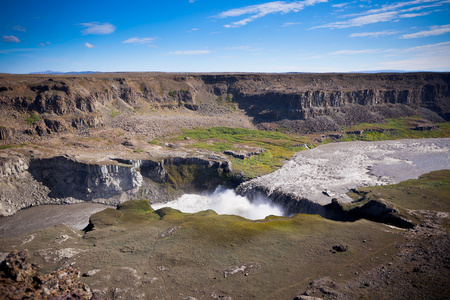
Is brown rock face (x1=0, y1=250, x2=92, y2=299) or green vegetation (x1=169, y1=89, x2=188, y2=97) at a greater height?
green vegetation (x1=169, y1=89, x2=188, y2=97)

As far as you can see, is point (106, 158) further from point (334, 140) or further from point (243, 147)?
point (334, 140)

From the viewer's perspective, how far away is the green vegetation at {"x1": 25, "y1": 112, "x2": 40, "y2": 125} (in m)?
78.6

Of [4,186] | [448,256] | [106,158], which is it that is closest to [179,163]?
[106,158]

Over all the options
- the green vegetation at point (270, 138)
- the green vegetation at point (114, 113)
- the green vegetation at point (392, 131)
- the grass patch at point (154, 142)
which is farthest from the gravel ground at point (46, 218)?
the green vegetation at point (392, 131)

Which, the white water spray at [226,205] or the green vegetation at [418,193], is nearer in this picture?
the green vegetation at [418,193]

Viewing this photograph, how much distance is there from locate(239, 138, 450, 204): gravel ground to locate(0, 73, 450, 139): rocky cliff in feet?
94.1

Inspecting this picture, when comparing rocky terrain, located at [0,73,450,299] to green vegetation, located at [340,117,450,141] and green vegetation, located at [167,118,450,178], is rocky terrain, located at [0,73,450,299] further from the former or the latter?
green vegetation, located at [340,117,450,141]

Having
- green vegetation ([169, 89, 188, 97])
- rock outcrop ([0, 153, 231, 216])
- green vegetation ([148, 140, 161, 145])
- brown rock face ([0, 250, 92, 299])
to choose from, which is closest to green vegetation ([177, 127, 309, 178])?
green vegetation ([148, 140, 161, 145])

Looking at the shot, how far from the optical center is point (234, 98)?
5797 inches

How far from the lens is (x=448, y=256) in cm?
2875

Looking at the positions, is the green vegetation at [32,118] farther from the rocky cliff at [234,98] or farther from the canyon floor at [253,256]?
the canyon floor at [253,256]

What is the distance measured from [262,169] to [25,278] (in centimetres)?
6107

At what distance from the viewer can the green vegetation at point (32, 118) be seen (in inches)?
3093

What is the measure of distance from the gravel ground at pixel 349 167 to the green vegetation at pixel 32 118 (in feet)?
218
